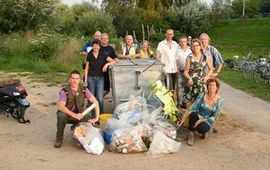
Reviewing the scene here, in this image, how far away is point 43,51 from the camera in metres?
21.1

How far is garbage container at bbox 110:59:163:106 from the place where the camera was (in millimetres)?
9367

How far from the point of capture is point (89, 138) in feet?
24.4

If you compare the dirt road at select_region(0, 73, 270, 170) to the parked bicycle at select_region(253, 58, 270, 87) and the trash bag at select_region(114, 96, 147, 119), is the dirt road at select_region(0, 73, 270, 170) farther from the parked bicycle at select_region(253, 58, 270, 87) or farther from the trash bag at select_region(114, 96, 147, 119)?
the parked bicycle at select_region(253, 58, 270, 87)

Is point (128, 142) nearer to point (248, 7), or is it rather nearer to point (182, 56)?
point (182, 56)

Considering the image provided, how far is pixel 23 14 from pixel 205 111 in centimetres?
1945

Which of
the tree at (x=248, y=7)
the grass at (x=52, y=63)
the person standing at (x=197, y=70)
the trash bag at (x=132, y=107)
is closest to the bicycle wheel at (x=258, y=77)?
the grass at (x=52, y=63)

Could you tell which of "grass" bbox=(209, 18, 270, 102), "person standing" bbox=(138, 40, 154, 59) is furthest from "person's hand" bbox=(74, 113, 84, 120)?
"grass" bbox=(209, 18, 270, 102)

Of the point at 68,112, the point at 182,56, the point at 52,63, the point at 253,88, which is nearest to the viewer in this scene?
the point at 68,112

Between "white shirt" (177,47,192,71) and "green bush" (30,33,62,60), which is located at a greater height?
"white shirt" (177,47,192,71)

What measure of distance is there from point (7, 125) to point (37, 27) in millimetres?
17741

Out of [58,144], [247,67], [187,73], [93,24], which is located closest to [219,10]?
[93,24]

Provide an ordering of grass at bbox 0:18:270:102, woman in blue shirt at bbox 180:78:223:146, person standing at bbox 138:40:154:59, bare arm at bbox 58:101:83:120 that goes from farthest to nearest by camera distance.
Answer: grass at bbox 0:18:270:102 < person standing at bbox 138:40:154:59 < woman in blue shirt at bbox 180:78:223:146 < bare arm at bbox 58:101:83:120

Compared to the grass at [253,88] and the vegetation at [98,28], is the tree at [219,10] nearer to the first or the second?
the vegetation at [98,28]

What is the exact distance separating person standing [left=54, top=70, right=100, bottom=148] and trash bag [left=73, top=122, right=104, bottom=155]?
197 millimetres
